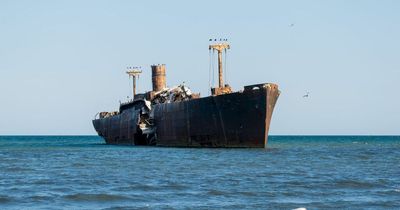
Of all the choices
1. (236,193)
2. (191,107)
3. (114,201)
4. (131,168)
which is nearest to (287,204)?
(236,193)

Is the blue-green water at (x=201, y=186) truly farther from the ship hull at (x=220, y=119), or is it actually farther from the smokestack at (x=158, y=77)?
the smokestack at (x=158, y=77)

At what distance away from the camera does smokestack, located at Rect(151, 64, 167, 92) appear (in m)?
90.4

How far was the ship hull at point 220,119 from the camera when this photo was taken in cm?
5397

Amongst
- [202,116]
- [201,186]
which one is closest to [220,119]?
[202,116]

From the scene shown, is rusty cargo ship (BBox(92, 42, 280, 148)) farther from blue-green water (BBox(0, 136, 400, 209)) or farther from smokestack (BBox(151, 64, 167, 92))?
blue-green water (BBox(0, 136, 400, 209))

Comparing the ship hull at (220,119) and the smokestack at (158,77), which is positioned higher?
the smokestack at (158,77)

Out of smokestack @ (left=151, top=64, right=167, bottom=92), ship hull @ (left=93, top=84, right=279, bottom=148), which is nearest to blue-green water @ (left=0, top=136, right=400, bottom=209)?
ship hull @ (left=93, top=84, right=279, bottom=148)

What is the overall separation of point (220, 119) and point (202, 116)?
2.98m

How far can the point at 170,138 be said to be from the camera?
2793 inches

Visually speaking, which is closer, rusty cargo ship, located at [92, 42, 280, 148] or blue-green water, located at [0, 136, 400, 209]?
blue-green water, located at [0, 136, 400, 209]

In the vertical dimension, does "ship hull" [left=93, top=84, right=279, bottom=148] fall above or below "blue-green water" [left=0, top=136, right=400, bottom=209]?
above

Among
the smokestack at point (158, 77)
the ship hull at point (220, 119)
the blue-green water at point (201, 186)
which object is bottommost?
the blue-green water at point (201, 186)

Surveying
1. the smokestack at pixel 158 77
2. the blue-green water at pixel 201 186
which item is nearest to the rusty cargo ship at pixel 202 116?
the smokestack at pixel 158 77

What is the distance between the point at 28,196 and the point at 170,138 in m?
46.0
